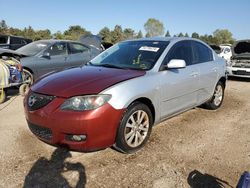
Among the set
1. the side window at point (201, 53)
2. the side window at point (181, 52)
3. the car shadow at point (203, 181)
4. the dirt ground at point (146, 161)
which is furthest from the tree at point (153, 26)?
the car shadow at point (203, 181)

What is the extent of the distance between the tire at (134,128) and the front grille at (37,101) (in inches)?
38.5

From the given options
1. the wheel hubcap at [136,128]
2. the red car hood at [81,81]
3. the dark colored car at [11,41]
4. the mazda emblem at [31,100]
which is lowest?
the wheel hubcap at [136,128]

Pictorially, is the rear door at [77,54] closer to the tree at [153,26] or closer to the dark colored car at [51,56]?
the dark colored car at [51,56]

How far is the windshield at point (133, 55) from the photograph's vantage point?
481 centimetres

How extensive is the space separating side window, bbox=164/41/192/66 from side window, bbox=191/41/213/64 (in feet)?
0.62

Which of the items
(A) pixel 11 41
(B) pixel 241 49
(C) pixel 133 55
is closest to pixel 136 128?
(C) pixel 133 55

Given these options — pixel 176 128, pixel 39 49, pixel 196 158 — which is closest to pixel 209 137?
pixel 176 128

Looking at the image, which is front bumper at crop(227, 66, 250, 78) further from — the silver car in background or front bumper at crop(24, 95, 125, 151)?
front bumper at crop(24, 95, 125, 151)

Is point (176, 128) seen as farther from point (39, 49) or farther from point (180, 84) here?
point (39, 49)

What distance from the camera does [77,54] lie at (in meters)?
10.3

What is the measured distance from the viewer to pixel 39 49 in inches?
374

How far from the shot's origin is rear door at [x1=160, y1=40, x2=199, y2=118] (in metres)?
4.72

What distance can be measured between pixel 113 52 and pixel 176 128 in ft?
5.66

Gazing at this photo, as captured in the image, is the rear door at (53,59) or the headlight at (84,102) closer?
the headlight at (84,102)
